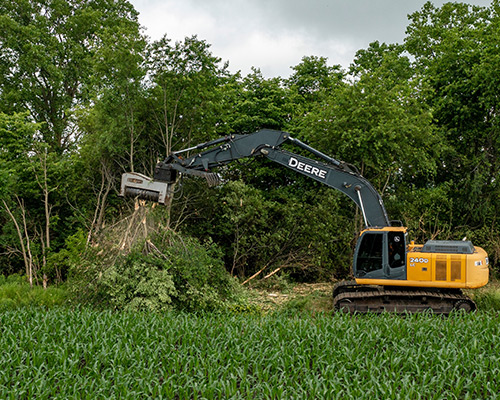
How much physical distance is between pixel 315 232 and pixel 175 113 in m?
5.64

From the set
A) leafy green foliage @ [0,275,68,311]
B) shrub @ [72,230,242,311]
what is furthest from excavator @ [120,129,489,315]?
leafy green foliage @ [0,275,68,311]

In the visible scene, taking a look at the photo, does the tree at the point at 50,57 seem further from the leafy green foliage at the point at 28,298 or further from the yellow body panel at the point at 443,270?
the yellow body panel at the point at 443,270

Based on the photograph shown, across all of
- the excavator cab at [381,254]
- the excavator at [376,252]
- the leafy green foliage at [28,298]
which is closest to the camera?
the excavator at [376,252]

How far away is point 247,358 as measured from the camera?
6156 mm

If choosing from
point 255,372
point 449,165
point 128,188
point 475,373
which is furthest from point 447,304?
point 449,165

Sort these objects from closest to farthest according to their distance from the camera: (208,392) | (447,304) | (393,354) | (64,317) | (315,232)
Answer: (208,392), (393,354), (64,317), (447,304), (315,232)

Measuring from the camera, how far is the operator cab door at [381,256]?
9.22 metres

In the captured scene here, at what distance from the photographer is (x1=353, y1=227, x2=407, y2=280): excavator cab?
9.21 metres

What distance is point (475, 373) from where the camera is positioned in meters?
5.96

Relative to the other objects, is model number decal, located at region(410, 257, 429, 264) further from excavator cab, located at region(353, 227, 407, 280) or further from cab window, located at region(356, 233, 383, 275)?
cab window, located at region(356, 233, 383, 275)

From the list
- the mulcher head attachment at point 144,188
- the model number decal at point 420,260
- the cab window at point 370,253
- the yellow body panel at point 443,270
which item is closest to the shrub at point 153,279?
the mulcher head attachment at point 144,188

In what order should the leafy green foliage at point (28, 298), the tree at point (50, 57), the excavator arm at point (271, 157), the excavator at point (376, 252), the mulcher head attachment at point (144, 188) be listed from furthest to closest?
1. the tree at point (50, 57)
2. the leafy green foliage at point (28, 298)
3. the excavator arm at point (271, 157)
4. the mulcher head attachment at point (144, 188)
5. the excavator at point (376, 252)

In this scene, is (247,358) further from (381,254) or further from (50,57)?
(50,57)

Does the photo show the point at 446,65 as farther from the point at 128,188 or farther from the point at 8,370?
the point at 8,370
